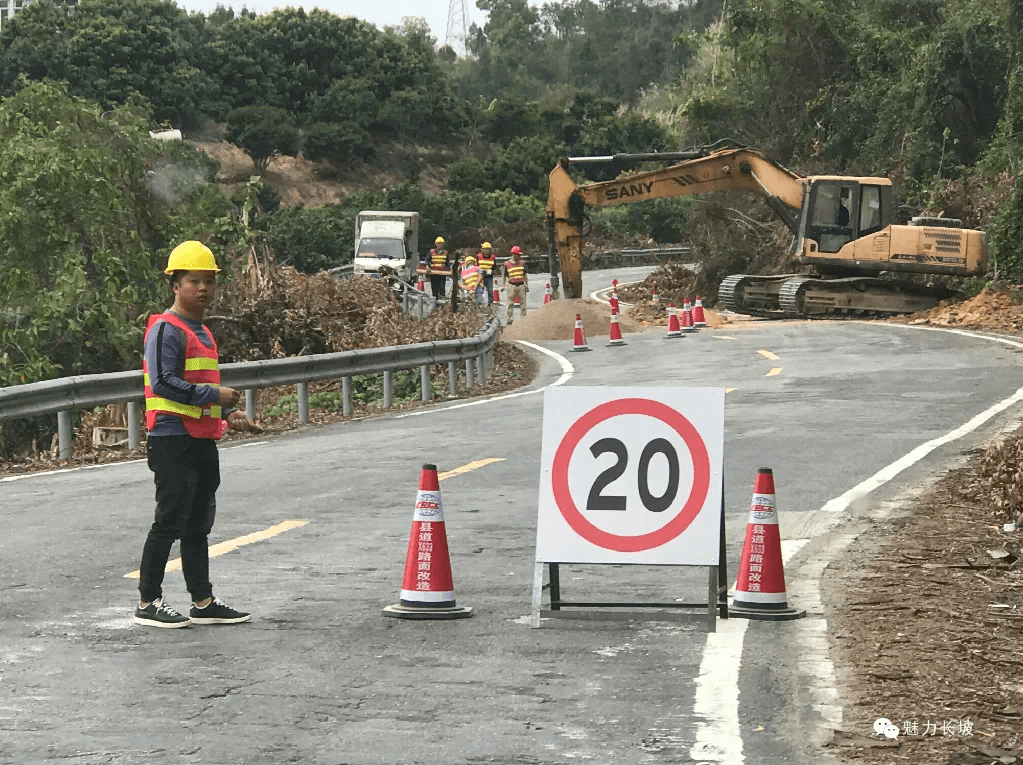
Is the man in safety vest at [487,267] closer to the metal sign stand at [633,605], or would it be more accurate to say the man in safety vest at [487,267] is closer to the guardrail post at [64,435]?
the guardrail post at [64,435]

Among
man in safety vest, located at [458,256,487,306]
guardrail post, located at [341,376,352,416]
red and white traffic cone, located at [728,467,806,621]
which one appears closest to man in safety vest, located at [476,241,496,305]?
man in safety vest, located at [458,256,487,306]

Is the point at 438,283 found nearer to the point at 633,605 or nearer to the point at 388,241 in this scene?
the point at 388,241

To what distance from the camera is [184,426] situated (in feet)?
27.6

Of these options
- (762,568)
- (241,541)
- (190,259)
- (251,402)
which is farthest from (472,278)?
(190,259)

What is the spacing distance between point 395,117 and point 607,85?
158 feet

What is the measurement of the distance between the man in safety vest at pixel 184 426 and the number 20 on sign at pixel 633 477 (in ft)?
5.27

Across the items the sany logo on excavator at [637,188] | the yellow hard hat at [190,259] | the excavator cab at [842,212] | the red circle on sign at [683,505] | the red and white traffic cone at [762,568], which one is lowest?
the red and white traffic cone at [762,568]

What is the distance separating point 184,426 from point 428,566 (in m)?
1.41

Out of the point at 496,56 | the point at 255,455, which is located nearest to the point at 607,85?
the point at 496,56

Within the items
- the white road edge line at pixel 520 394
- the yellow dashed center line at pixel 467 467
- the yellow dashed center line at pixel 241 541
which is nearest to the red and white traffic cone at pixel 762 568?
the yellow dashed center line at pixel 241 541

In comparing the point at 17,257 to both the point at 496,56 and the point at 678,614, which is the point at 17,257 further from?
the point at 496,56

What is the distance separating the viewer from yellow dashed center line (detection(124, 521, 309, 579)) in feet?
33.7

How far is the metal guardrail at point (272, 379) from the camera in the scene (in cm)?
1741

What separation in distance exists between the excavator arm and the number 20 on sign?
29.9m
